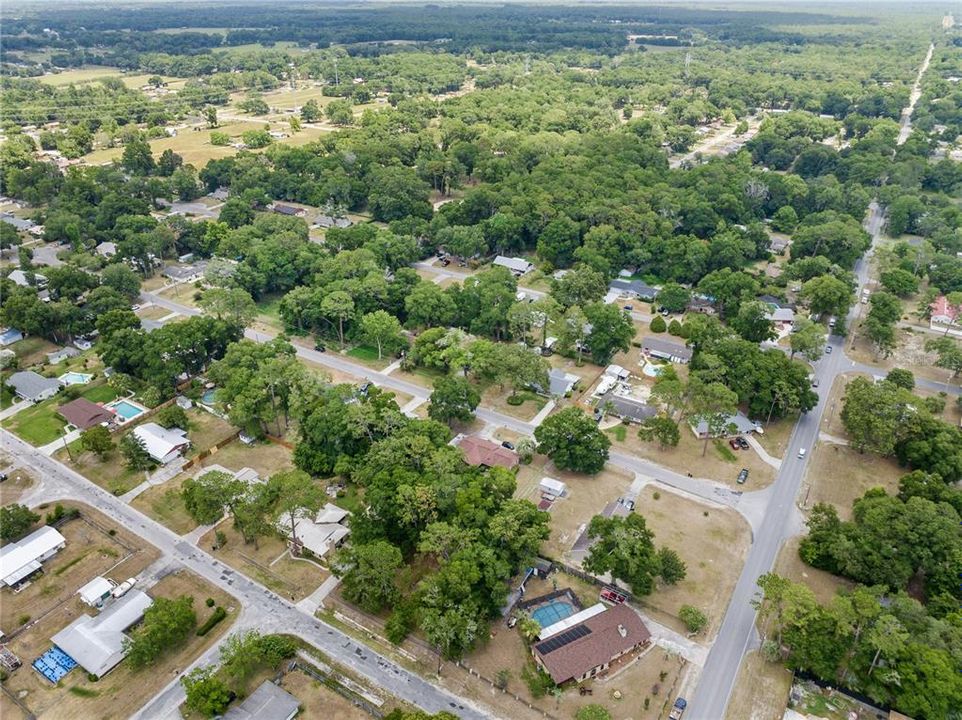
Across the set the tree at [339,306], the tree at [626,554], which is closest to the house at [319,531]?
the tree at [626,554]

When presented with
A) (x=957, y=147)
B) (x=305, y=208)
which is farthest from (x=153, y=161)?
(x=957, y=147)

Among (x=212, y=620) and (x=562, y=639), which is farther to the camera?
(x=212, y=620)

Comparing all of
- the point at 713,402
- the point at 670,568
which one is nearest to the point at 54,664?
the point at 670,568

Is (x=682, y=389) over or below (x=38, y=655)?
over

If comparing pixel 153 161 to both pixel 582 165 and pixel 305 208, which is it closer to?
pixel 305 208

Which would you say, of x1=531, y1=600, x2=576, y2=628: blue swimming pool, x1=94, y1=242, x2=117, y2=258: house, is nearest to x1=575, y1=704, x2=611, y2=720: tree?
x1=531, y1=600, x2=576, y2=628: blue swimming pool

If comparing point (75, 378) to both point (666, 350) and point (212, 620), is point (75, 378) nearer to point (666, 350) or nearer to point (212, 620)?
point (212, 620)

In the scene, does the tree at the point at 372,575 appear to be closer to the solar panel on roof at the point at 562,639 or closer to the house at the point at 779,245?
the solar panel on roof at the point at 562,639
